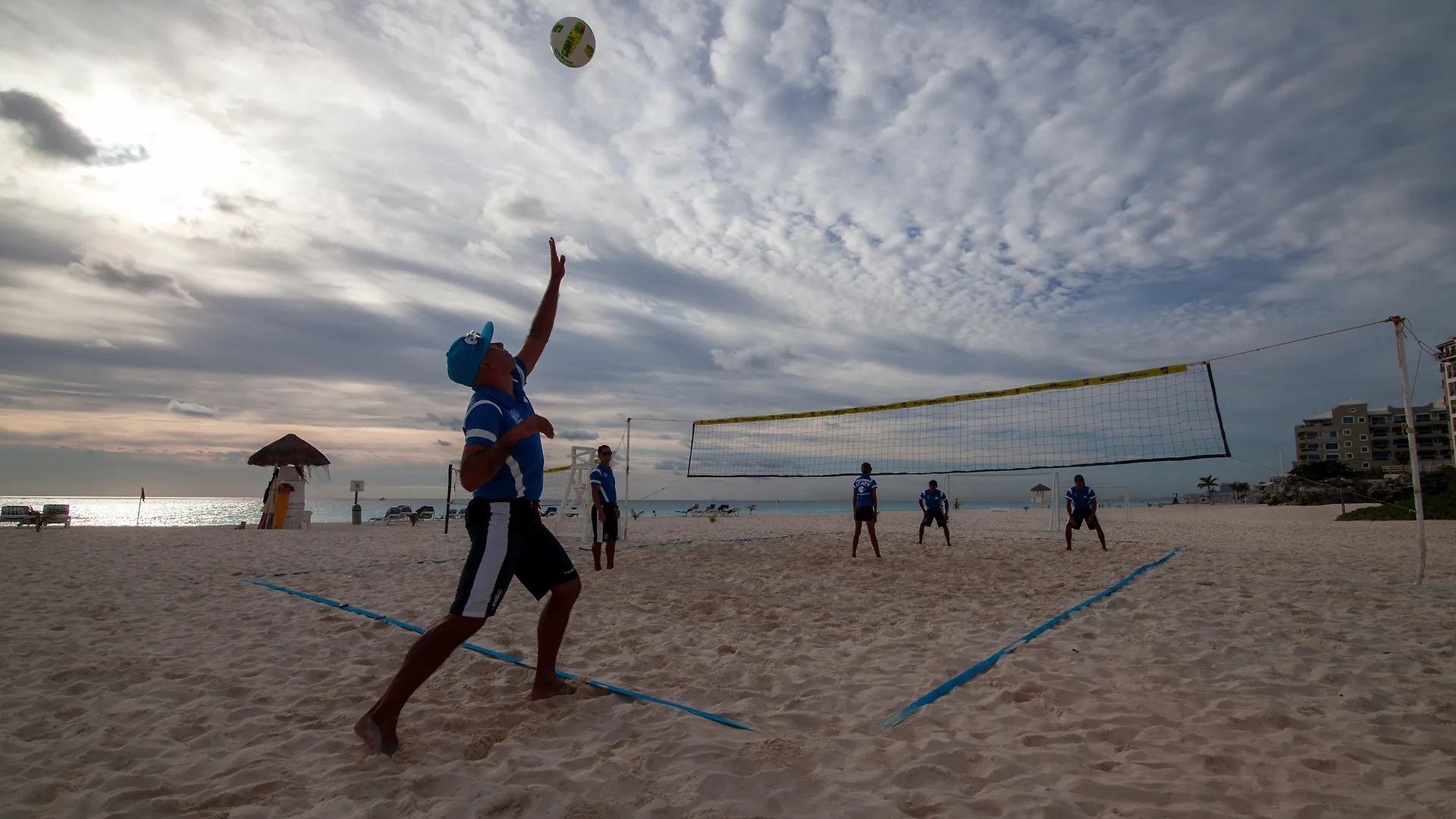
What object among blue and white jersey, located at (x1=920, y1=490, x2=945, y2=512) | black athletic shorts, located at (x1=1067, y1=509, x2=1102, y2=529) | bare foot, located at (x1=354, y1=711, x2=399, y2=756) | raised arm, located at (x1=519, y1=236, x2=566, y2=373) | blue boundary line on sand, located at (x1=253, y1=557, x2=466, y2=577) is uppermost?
raised arm, located at (x1=519, y1=236, x2=566, y2=373)

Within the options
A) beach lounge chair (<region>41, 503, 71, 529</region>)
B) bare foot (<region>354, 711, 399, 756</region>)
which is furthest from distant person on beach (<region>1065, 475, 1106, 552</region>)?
beach lounge chair (<region>41, 503, 71, 529</region>)

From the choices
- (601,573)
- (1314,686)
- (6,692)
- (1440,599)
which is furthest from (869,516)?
(6,692)

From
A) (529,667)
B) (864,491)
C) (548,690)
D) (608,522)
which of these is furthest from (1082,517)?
(548,690)

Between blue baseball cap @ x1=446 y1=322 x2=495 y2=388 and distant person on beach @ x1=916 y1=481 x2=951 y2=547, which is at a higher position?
blue baseball cap @ x1=446 y1=322 x2=495 y2=388

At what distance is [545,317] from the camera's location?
294cm

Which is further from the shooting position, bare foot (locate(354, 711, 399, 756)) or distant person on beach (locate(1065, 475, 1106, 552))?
distant person on beach (locate(1065, 475, 1106, 552))

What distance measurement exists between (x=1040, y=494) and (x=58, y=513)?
33577 mm

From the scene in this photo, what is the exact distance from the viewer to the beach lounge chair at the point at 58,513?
574 inches

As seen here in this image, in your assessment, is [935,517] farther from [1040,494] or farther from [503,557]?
[1040,494]

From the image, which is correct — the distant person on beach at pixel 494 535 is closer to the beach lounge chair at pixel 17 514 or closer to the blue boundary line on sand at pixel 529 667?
the blue boundary line on sand at pixel 529 667

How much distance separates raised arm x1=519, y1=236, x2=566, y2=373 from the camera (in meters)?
2.86

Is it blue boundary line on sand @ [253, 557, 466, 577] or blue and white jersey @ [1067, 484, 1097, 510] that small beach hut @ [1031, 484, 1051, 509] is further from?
blue boundary line on sand @ [253, 557, 466, 577]

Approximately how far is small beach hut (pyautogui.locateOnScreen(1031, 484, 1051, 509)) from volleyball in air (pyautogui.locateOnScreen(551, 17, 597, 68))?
29039 millimetres

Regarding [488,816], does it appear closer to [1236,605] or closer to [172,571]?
[1236,605]
